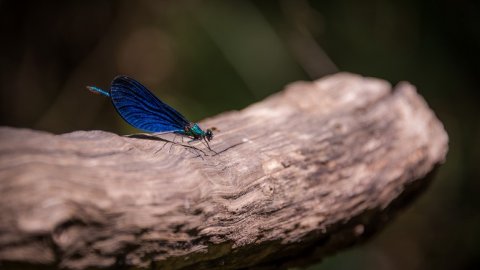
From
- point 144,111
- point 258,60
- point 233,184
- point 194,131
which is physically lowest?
point 233,184

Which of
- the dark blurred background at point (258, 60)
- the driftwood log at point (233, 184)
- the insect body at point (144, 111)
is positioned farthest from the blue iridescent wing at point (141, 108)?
the dark blurred background at point (258, 60)

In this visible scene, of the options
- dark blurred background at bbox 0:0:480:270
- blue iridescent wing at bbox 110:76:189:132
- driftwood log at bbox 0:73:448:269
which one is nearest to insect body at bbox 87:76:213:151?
blue iridescent wing at bbox 110:76:189:132

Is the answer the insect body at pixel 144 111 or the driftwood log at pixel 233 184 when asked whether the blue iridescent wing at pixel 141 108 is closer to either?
the insect body at pixel 144 111

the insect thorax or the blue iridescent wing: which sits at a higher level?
the blue iridescent wing

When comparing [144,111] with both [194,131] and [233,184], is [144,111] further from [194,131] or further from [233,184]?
[233,184]

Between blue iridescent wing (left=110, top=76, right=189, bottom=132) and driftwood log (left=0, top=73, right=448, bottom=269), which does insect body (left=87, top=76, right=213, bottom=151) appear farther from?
driftwood log (left=0, top=73, right=448, bottom=269)

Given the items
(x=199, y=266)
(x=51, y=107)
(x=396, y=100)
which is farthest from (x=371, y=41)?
(x=199, y=266)

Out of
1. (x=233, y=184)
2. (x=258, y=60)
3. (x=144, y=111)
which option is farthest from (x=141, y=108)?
(x=258, y=60)
